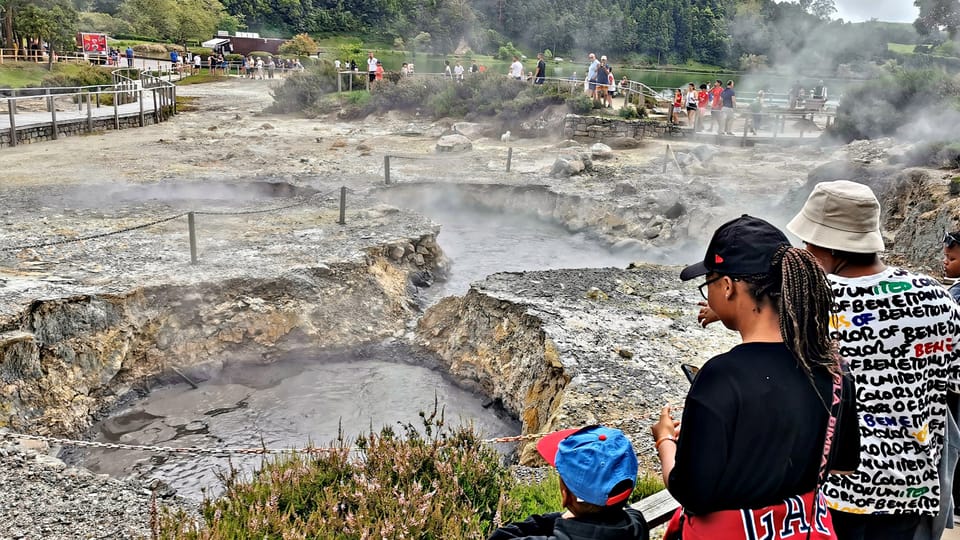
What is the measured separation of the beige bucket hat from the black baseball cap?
1.72 ft

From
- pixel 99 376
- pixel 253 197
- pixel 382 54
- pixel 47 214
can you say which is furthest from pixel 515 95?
pixel 382 54

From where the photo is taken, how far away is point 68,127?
748 inches

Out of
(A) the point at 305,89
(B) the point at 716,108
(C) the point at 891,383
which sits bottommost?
(C) the point at 891,383

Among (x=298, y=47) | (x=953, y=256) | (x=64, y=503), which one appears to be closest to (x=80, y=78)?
(x=298, y=47)

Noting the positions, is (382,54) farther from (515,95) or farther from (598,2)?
(515,95)

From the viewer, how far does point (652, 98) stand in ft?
78.6

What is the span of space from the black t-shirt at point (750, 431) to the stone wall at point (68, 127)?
730 inches

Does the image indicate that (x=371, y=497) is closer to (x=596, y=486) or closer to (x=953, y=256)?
(x=596, y=486)

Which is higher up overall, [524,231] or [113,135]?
[113,135]

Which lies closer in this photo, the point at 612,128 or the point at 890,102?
the point at 890,102

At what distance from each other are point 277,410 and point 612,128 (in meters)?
15.1

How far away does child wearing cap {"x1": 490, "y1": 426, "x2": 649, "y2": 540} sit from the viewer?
2.16 metres

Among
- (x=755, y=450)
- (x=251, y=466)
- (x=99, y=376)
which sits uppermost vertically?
(x=755, y=450)

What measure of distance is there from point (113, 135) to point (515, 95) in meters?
11.6
